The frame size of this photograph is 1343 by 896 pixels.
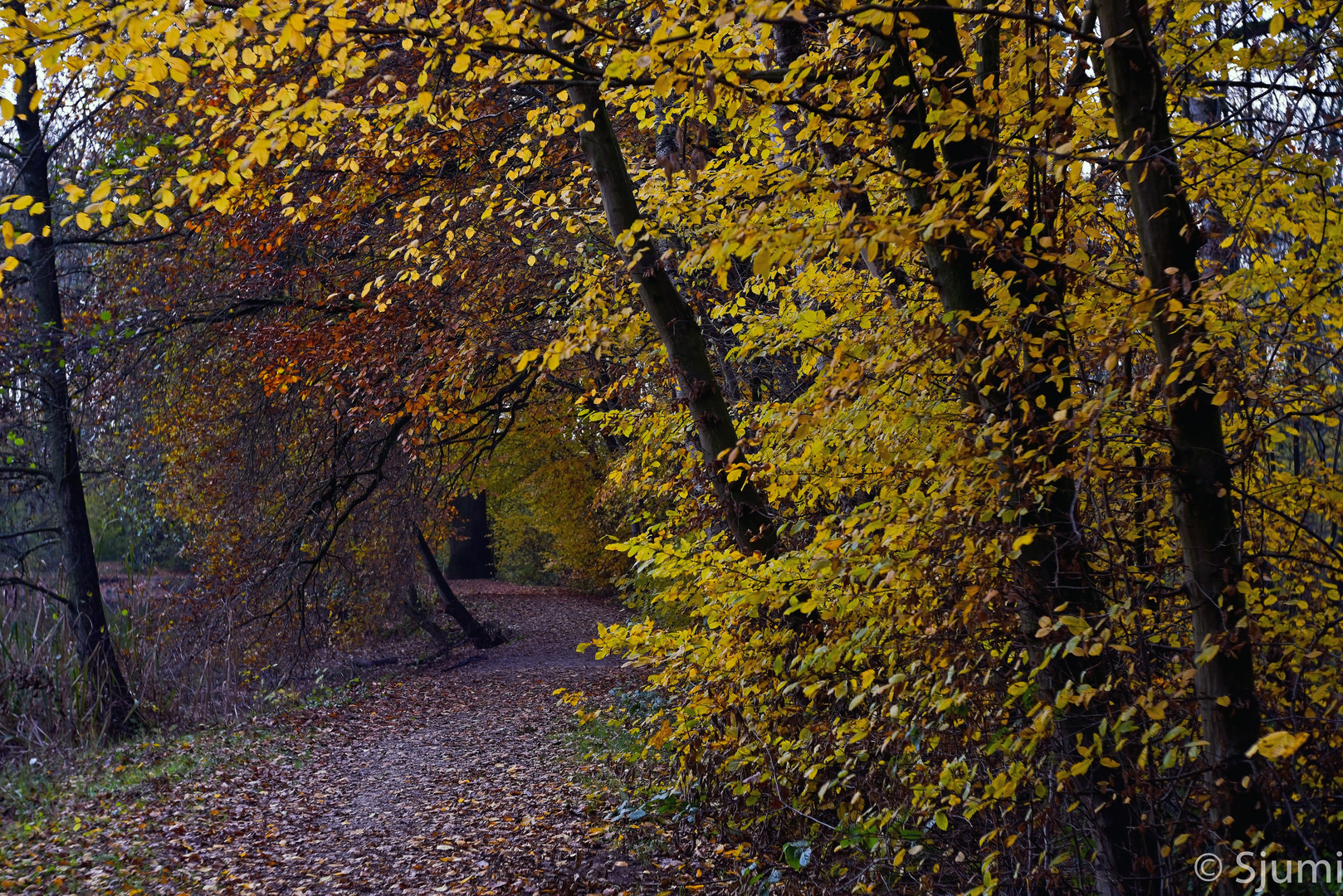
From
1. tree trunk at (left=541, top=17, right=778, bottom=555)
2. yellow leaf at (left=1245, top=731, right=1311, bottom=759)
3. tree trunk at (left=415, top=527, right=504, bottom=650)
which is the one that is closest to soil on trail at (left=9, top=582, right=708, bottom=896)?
tree trunk at (left=541, top=17, right=778, bottom=555)

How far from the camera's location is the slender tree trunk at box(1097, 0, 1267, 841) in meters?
2.74

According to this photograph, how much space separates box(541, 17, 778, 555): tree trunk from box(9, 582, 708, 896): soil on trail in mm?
1852

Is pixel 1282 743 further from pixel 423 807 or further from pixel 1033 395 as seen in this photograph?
pixel 423 807

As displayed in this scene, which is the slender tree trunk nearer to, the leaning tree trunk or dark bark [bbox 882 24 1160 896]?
dark bark [bbox 882 24 1160 896]

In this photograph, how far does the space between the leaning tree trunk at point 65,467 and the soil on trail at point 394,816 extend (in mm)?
1932

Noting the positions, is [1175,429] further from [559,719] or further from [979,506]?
[559,719]

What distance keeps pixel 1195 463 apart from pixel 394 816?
5.85 m

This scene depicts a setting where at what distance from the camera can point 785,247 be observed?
9.05 ft

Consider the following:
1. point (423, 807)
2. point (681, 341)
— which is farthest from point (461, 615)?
point (681, 341)

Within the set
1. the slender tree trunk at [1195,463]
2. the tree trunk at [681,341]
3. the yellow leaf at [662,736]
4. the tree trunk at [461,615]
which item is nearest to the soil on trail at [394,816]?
the yellow leaf at [662,736]

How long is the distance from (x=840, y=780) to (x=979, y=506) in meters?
1.23

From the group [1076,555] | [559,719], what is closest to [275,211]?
[559,719]

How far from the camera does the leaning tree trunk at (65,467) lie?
9820 millimetres

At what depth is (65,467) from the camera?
10289 mm
